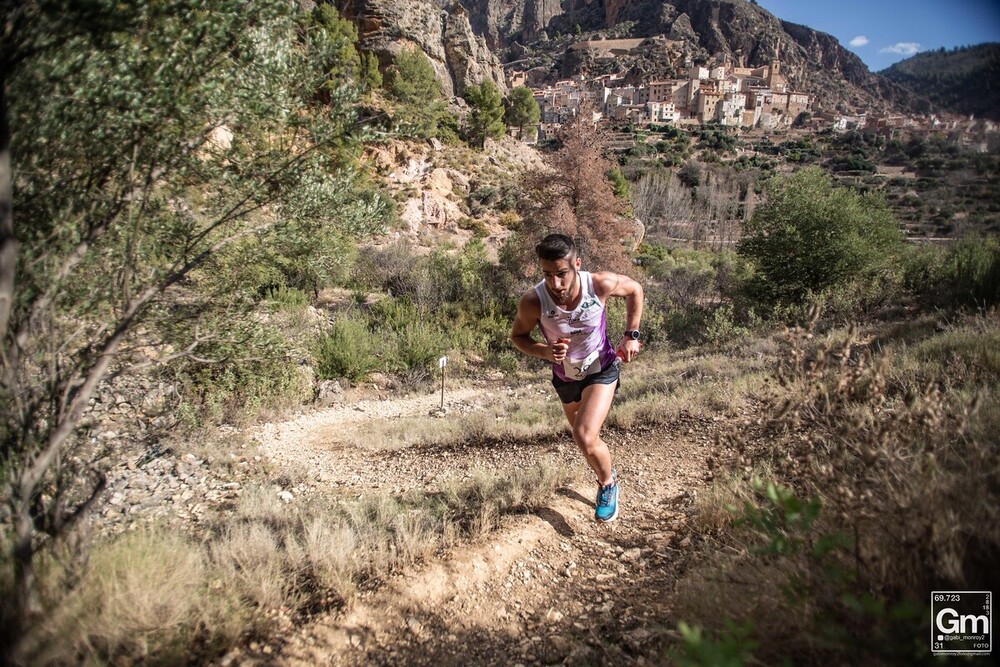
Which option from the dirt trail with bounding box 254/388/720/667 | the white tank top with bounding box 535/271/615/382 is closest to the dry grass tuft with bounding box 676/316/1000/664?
the dirt trail with bounding box 254/388/720/667

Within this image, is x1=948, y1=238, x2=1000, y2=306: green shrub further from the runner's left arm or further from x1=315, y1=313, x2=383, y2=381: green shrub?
x1=315, y1=313, x2=383, y2=381: green shrub

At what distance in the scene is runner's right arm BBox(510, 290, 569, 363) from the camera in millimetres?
2975

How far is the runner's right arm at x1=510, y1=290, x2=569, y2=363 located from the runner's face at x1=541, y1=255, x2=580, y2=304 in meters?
0.14

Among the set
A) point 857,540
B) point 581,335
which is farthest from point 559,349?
point 857,540

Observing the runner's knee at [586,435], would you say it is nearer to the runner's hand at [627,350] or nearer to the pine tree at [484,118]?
the runner's hand at [627,350]

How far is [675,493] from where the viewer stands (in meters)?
3.89

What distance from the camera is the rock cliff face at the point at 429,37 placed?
1548 inches

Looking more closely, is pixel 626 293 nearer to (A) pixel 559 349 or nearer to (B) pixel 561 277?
(B) pixel 561 277

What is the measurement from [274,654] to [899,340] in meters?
9.46

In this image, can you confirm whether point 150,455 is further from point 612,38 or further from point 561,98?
point 612,38

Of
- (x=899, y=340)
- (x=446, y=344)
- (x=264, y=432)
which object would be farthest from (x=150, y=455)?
(x=899, y=340)

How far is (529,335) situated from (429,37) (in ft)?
169

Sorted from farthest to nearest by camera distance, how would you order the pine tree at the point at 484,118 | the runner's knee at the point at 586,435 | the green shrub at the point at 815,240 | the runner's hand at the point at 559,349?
1. the pine tree at the point at 484,118
2. the green shrub at the point at 815,240
3. the runner's knee at the point at 586,435
4. the runner's hand at the point at 559,349

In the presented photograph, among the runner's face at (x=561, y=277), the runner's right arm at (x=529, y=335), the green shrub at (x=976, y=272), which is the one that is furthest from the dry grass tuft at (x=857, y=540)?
the green shrub at (x=976, y=272)
